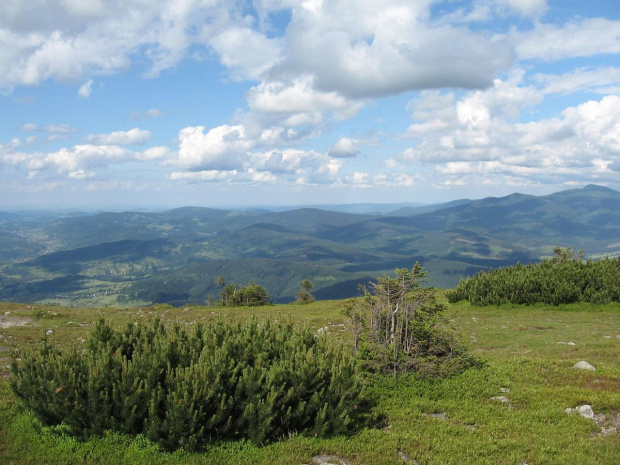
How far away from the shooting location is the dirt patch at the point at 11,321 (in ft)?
83.6

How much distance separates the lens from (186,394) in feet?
28.9

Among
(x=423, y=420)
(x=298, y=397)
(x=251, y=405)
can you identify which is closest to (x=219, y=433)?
(x=251, y=405)

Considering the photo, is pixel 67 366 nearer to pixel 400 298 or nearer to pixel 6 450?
pixel 6 450

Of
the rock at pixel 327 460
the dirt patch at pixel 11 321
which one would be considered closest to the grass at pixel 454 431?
the rock at pixel 327 460

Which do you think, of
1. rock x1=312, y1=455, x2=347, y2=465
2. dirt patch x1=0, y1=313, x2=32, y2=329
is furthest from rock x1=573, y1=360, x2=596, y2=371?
dirt patch x1=0, y1=313, x2=32, y2=329

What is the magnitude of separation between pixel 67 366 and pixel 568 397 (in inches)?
611

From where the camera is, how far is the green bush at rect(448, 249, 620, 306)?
113 ft

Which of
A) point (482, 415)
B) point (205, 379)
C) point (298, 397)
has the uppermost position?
Answer: point (205, 379)

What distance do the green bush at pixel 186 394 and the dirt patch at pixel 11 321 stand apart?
63.9 feet

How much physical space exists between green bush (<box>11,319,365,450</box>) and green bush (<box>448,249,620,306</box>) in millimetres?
32364

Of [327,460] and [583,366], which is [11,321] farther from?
[583,366]

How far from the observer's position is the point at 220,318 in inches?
543

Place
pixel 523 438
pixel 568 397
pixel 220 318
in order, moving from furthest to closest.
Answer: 1. pixel 220 318
2. pixel 568 397
3. pixel 523 438

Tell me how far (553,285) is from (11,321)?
156 feet
